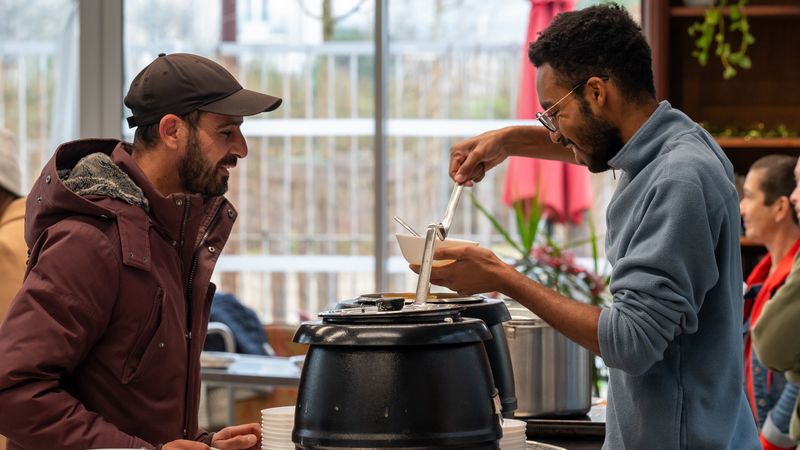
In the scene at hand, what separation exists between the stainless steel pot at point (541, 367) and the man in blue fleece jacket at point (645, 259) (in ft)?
1.60

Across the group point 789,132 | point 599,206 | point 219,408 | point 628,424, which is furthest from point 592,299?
point 628,424

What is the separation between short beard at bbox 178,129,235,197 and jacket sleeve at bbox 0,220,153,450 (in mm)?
279

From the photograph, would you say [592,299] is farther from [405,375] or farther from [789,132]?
[405,375]

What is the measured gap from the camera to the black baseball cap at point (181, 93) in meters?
2.00

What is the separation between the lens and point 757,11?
4.55m

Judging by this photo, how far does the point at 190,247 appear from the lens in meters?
2.00

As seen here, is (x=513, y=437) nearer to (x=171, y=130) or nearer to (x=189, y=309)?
(x=189, y=309)

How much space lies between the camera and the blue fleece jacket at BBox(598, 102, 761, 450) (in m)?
1.69

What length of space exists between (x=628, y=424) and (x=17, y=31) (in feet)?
13.8

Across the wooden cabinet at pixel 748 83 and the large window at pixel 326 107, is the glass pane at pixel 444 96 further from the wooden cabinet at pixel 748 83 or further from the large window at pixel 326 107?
the wooden cabinet at pixel 748 83

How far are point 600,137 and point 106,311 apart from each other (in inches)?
33.7

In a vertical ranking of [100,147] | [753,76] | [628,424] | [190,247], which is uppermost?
[753,76]

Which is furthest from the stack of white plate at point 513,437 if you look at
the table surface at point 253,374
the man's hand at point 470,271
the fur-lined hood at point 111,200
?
the table surface at point 253,374

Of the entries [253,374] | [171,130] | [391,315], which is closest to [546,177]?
[253,374]
